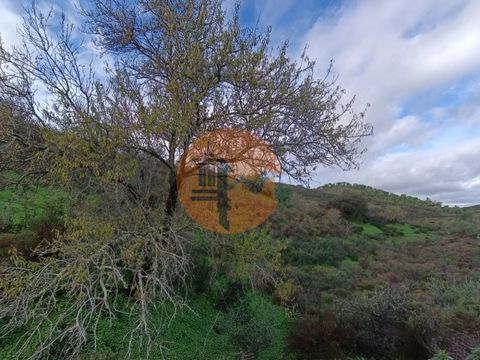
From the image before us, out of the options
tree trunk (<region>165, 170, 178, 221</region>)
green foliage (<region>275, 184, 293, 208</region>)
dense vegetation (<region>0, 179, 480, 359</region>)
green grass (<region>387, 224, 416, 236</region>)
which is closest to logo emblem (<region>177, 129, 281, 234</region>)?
tree trunk (<region>165, 170, 178, 221</region>)

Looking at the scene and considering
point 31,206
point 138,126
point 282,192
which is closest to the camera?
point 138,126

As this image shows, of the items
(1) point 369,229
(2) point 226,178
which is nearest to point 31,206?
(2) point 226,178

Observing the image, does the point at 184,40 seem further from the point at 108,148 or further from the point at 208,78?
the point at 108,148

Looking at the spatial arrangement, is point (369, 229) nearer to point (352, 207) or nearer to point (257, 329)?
point (352, 207)

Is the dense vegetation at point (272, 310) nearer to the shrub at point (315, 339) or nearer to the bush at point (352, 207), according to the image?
the shrub at point (315, 339)

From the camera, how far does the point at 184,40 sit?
17.5 feet

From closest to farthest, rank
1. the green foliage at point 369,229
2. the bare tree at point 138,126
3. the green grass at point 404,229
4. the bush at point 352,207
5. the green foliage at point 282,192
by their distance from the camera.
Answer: the bare tree at point 138,126 → the green foliage at point 282,192 → the green foliage at point 369,229 → the green grass at point 404,229 → the bush at point 352,207

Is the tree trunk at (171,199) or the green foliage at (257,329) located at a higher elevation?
the tree trunk at (171,199)

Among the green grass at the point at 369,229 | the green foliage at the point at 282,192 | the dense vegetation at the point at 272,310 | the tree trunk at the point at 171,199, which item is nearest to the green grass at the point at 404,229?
the green grass at the point at 369,229

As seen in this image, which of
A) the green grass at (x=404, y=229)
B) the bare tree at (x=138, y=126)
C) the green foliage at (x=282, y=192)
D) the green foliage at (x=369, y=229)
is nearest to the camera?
the bare tree at (x=138, y=126)

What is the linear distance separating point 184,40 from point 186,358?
5454mm

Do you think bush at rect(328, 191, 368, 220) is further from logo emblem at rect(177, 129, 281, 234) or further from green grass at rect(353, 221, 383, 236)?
logo emblem at rect(177, 129, 281, 234)

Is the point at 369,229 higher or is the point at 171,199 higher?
the point at 369,229

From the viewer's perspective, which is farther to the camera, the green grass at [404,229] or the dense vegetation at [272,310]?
the green grass at [404,229]
